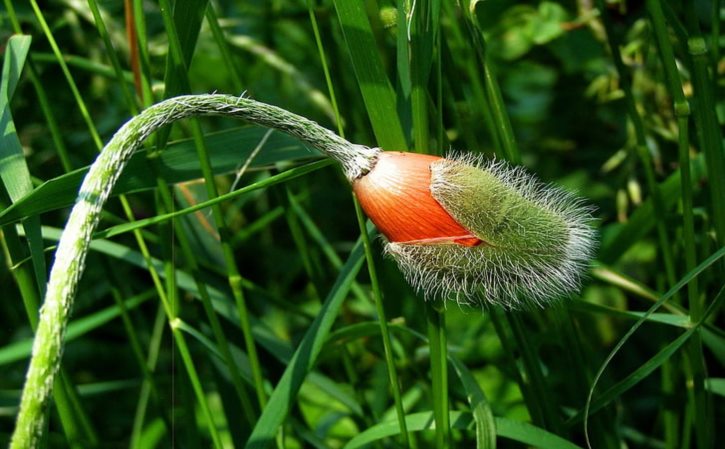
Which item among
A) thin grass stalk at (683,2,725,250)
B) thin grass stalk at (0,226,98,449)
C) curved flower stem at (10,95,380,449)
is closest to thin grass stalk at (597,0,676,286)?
thin grass stalk at (683,2,725,250)

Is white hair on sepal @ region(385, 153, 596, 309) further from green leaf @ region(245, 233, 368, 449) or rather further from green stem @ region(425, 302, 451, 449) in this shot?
green leaf @ region(245, 233, 368, 449)

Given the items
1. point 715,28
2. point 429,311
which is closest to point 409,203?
point 429,311

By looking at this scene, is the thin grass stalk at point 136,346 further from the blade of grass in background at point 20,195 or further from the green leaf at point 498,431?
the green leaf at point 498,431

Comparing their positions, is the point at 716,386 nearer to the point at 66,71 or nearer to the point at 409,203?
the point at 409,203

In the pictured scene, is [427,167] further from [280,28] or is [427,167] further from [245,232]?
[280,28]

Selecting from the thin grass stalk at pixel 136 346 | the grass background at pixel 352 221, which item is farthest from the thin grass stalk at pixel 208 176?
the thin grass stalk at pixel 136 346

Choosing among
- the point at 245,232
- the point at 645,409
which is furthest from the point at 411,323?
the point at 645,409
